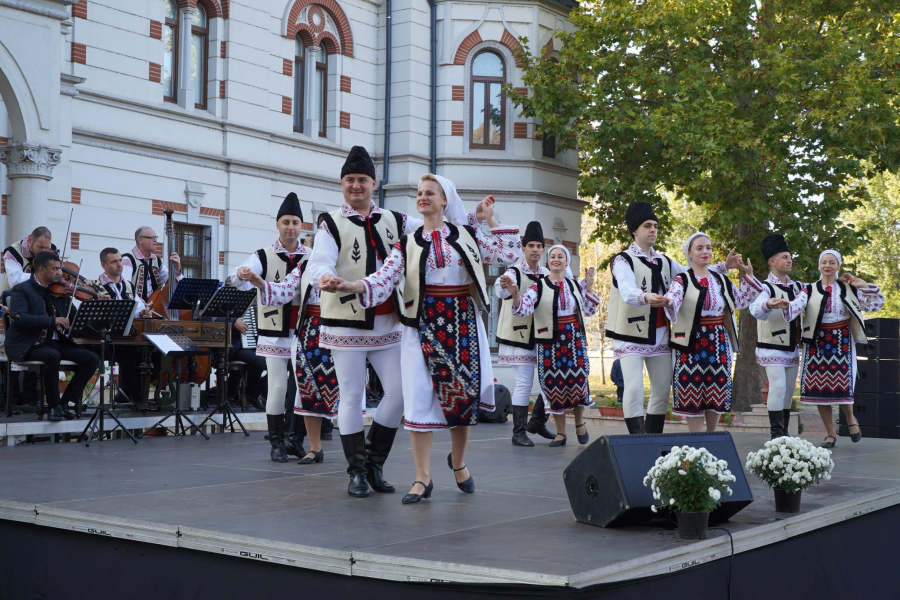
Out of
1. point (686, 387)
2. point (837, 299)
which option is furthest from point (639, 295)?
point (837, 299)

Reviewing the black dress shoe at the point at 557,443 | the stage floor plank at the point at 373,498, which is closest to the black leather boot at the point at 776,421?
the stage floor plank at the point at 373,498

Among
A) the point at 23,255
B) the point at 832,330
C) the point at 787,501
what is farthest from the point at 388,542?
the point at 23,255

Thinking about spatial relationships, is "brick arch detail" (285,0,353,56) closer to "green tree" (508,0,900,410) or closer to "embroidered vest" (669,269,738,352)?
"green tree" (508,0,900,410)

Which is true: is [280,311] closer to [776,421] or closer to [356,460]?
[356,460]

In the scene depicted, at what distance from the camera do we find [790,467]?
18.2ft

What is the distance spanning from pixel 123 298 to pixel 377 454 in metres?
5.62

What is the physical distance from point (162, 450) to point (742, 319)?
13080mm

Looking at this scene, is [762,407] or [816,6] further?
[816,6]

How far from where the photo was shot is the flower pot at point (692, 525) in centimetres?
481

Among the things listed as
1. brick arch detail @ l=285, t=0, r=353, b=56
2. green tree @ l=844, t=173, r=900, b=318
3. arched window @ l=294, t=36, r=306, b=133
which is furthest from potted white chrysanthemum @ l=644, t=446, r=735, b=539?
green tree @ l=844, t=173, r=900, b=318

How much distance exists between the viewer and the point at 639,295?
7.79m

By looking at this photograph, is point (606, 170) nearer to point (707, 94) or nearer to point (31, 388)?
point (707, 94)

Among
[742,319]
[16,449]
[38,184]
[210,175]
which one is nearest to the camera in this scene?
[16,449]

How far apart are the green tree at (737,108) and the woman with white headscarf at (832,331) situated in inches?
302
